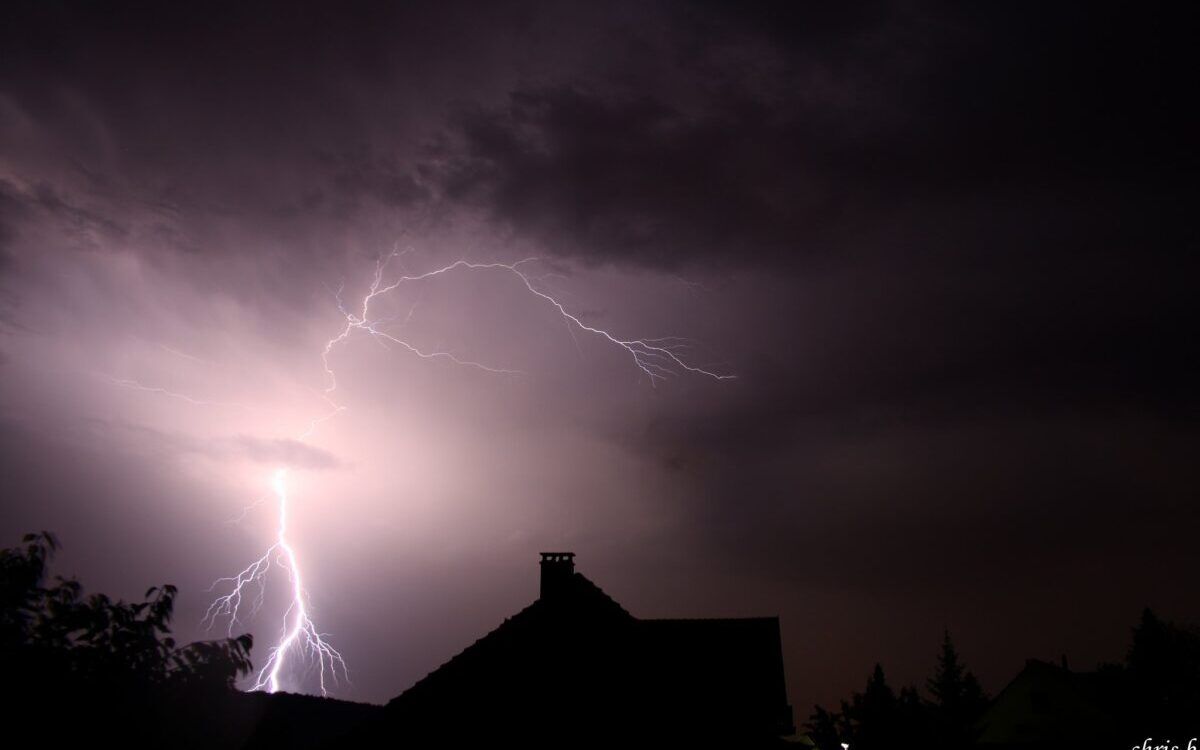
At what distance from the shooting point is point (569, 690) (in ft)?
37.5

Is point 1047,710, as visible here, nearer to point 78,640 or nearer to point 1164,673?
point 1164,673

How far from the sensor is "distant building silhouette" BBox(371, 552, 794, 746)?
10.9 meters

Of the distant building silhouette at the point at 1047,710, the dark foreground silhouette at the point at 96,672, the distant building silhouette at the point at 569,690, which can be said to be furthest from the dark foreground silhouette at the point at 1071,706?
the dark foreground silhouette at the point at 96,672

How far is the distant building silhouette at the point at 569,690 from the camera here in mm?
10898

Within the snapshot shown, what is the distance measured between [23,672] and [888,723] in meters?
15.4

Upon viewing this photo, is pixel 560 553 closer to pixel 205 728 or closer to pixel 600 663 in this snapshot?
pixel 600 663

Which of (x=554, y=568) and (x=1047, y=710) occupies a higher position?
(x=554, y=568)

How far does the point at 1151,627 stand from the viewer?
35531 mm

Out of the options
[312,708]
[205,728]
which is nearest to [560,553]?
[205,728]

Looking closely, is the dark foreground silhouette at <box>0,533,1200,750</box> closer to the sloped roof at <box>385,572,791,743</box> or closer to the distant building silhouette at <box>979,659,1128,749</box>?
the sloped roof at <box>385,572,791,743</box>

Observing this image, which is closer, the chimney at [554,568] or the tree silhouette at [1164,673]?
the chimney at [554,568]

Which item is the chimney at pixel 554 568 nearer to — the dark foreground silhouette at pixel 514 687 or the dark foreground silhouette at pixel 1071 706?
the dark foreground silhouette at pixel 514 687

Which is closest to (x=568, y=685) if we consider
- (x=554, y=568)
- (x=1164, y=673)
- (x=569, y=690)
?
(x=569, y=690)

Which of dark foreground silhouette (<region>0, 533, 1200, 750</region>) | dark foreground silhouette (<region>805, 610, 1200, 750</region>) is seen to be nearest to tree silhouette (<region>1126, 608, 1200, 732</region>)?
dark foreground silhouette (<region>805, 610, 1200, 750</region>)
